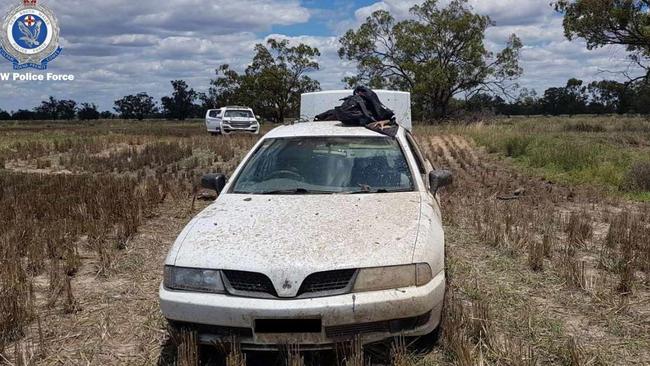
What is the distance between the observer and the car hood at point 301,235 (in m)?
3.43

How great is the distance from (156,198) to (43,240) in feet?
10.9

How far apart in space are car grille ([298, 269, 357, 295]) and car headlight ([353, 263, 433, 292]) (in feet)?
0.20

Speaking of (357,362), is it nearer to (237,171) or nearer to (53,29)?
(237,171)

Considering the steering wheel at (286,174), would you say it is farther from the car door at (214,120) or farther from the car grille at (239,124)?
the car door at (214,120)

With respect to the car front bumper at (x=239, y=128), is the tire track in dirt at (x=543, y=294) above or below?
below

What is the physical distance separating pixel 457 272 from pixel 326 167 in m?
1.82

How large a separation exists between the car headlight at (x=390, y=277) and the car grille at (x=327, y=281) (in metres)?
0.06

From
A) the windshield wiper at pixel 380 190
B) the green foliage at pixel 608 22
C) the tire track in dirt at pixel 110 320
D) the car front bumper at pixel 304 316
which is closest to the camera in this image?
the car front bumper at pixel 304 316

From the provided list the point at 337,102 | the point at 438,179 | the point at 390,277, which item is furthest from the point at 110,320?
the point at 337,102

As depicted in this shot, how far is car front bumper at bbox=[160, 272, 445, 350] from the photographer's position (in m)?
3.29

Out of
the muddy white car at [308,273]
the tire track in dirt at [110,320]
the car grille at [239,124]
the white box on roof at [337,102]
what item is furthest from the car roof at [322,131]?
the car grille at [239,124]

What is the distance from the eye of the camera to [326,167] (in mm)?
5004

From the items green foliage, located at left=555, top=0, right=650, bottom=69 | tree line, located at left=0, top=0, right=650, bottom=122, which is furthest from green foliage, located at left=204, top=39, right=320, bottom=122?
green foliage, located at left=555, top=0, right=650, bottom=69

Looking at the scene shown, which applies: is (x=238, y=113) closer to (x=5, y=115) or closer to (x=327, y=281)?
(x=327, y=281)
